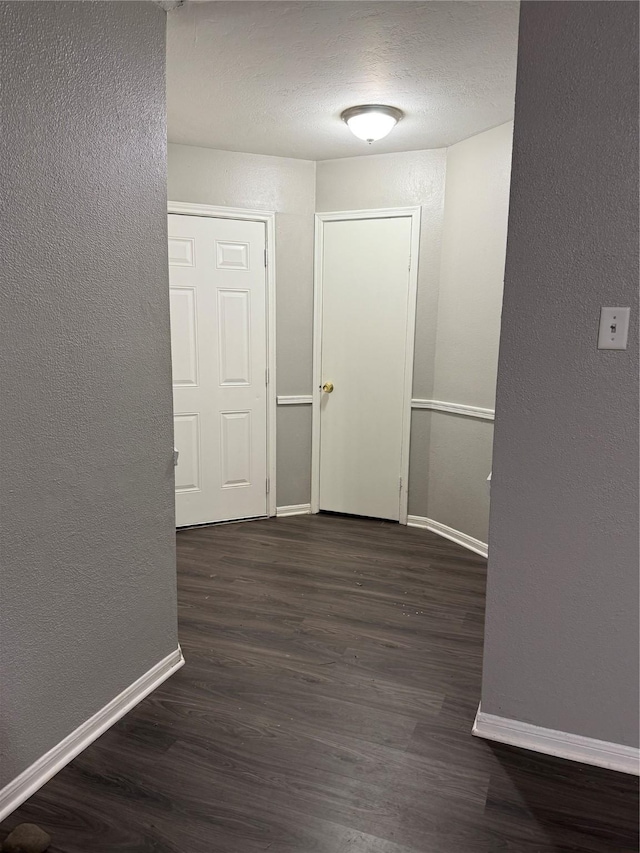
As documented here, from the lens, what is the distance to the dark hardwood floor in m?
1.57

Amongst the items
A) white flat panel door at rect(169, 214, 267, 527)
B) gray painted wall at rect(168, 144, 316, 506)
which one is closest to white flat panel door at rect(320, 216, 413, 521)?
gray painted wall at rect(168, 144, 316, 506)

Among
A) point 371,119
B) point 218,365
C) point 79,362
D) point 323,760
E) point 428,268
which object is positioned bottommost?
point 323,760

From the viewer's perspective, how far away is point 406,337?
3.79 meters

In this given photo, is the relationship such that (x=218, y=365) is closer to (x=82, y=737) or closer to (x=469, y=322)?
(x=469, y=322)

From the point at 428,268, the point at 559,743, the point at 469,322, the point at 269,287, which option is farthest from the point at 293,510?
the point at 559,743

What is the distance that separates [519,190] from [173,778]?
1951mm

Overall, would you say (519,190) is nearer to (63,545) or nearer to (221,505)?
(63,545)

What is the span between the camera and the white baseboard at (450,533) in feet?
11.5

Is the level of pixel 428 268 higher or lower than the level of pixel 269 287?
higher

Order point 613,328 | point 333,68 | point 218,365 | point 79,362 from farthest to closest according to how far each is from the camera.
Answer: point 218,365 < point 333,68 < point 79,362 < point 613,328

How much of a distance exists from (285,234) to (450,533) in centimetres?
216

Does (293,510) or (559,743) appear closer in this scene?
(559,743)

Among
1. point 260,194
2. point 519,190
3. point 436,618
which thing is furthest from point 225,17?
point 436,618

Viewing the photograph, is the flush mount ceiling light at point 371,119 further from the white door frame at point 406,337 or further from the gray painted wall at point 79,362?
the gray painted wall at point 79,362
